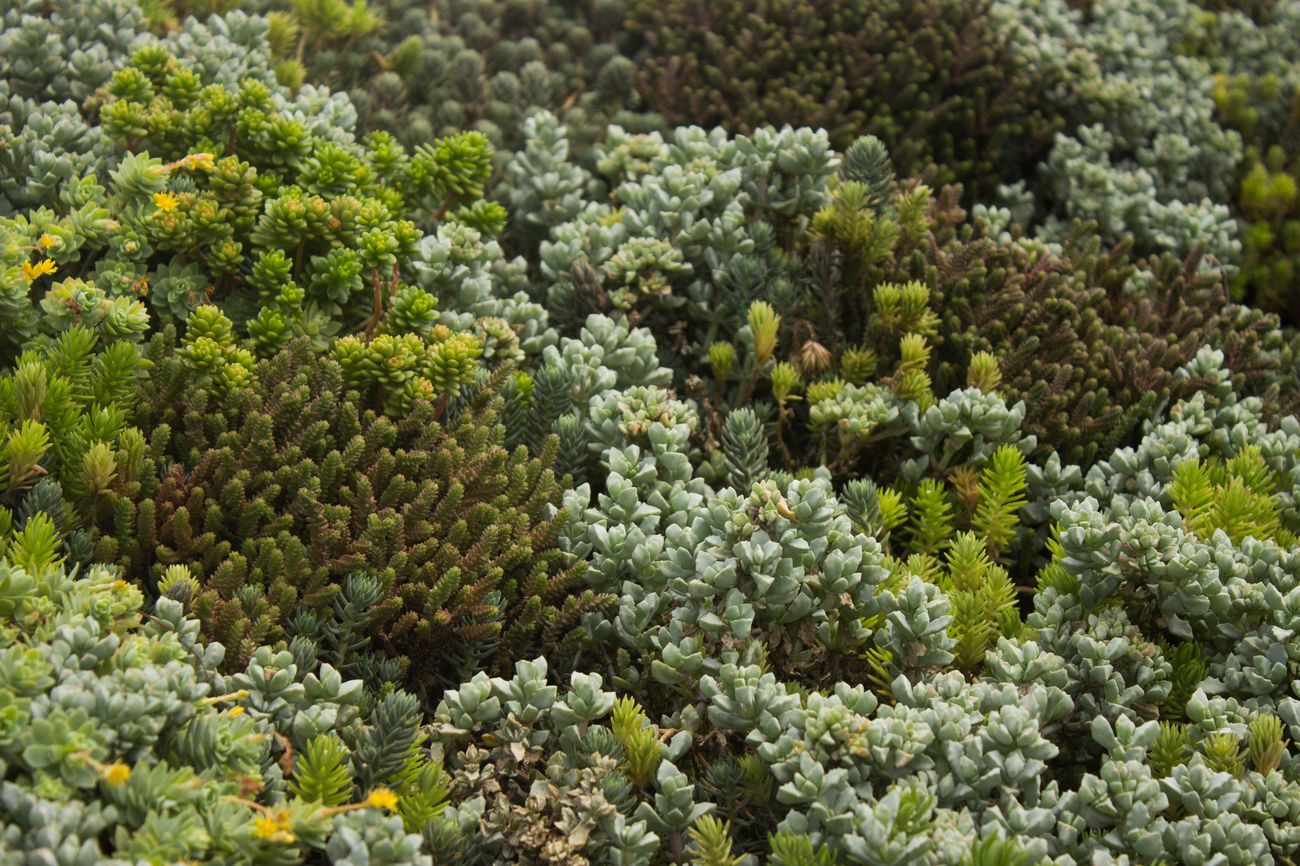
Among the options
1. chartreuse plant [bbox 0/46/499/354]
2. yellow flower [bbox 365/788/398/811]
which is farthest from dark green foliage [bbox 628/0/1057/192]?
yellow flower [bbox 365/788/398/811]

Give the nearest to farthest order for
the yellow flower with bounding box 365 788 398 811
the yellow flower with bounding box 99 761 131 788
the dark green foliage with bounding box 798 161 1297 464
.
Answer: the yellow flower with bounding box 99 761 131 788, the yellow flower with bounding box 365 788 398 811, the dark green foliage with bounding box 798 161 1297 464

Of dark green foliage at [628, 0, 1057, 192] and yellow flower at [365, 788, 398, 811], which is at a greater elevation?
dark green foliage at [628, 0, 1057, 192]

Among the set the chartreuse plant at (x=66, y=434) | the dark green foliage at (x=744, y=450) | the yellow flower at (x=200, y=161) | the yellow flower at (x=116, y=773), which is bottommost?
the dark green foliage at (x=744, y=450)

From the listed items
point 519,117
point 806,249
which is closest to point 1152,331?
point 806,249

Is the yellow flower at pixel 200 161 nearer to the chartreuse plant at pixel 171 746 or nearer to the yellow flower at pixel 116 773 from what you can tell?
the chartreuse plant at pixel 171 746

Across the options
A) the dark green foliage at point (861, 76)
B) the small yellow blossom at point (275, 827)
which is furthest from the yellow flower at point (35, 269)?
the dark green foliage at point (861, 76)

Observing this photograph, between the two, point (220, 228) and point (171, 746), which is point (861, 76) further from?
point (171, 746)

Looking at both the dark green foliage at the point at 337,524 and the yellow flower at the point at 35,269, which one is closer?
the dark green foliage at the point at 337,524

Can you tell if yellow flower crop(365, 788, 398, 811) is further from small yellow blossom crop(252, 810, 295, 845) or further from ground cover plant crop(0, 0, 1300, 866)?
small yellow blossom crop(252, 810, 295, 845)
